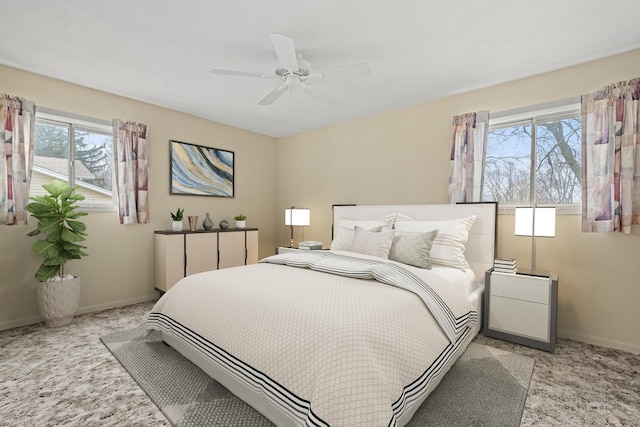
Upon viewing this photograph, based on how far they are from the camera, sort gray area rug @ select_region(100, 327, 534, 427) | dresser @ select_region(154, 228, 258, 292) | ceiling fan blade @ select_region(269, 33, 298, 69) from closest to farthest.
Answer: gray area rug @ select_region(100, 327, 534, 427), ceiling fan blade @ select_region(269, 33, 298, 69), dresser @ select_region(154, 228, 258, 292)

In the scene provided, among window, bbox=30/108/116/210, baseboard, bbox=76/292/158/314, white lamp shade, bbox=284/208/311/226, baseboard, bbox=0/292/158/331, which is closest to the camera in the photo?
baseboard, bbox=0/292/158/331

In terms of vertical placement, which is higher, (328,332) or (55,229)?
(55,229)

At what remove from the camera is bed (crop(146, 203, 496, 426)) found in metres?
1.25

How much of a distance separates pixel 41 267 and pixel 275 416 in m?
2.91

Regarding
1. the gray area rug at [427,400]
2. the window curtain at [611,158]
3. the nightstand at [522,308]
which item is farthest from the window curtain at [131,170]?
the window curtain at [611,158]

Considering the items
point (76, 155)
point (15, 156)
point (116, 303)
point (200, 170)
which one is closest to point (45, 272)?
point (116, 303)

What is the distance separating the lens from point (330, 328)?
142 cm

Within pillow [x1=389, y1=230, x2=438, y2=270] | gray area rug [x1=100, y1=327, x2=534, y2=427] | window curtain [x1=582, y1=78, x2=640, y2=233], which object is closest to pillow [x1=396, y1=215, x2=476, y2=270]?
pillow [x1=389, y1=230, x2=438, y2=270]

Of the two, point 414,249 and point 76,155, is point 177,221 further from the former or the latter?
point 414,249

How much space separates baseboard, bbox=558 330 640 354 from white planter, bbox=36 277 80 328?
4.79m

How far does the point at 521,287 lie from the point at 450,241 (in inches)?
27.4

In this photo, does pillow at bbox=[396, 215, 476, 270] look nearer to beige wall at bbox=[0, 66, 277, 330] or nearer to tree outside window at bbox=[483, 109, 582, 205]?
tree outside window at bbox=[483, 109, 582, 205]

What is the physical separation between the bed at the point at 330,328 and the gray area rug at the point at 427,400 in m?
0.09

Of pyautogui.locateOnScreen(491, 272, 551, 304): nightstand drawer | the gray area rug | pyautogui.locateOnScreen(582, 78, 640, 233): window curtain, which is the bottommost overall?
the gray area rug
